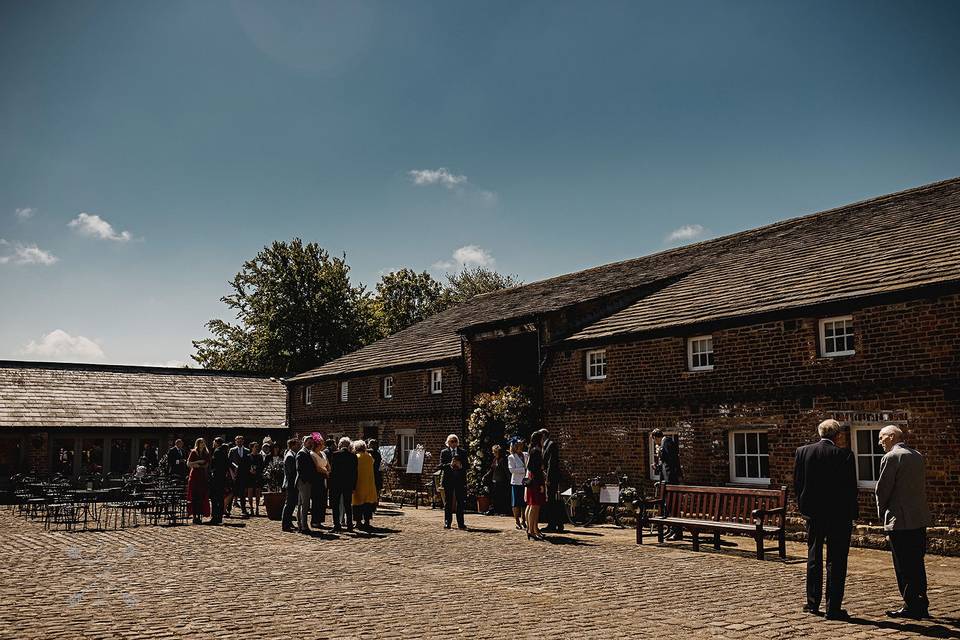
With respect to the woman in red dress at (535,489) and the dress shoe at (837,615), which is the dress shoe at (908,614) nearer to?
the dress shoe at (837,615)

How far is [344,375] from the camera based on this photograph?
30688 millimetres

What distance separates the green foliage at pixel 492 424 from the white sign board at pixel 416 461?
302 cm

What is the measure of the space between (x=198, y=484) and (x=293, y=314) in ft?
127

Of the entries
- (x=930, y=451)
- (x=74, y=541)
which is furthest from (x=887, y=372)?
(x=74, y=541)

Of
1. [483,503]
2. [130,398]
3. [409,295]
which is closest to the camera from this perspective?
[483,503]

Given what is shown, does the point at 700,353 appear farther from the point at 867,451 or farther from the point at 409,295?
the point at 409,295

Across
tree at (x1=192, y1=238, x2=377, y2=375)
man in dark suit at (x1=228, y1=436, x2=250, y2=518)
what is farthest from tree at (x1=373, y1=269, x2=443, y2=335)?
man in dark suit at (x1=228, y1=436, x2=250, y2=518)

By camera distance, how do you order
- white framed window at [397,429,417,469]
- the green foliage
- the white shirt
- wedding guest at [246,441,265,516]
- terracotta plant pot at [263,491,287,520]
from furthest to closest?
white framed window at [397,429,417,469]
the green foliage
wedding guest at [246,441,265,516]
terracotta plant pot at [263,491,287,520]
the white shirt

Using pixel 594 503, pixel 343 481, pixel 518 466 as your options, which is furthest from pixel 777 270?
pixel 343 481

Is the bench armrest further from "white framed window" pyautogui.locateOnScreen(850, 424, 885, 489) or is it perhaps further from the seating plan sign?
the seating plan sign

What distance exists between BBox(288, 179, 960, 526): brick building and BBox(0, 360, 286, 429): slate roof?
11.5 meters

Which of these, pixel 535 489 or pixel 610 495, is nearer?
pixel 535 489

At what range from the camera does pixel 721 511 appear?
1363 cm

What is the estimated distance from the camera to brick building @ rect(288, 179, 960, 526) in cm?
1391
